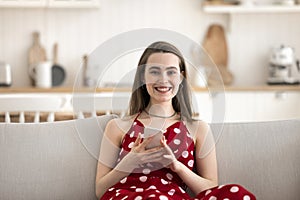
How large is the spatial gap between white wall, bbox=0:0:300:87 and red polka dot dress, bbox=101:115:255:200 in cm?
296

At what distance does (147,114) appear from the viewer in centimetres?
206

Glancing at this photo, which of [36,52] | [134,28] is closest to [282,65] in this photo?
[134,28]

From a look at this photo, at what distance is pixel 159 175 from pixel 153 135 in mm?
186

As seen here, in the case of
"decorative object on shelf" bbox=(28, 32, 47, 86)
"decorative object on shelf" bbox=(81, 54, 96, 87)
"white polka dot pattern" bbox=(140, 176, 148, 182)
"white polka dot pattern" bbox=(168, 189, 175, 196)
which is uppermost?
"decorative object on shelf" bbox=(28, 32, 47, 86)

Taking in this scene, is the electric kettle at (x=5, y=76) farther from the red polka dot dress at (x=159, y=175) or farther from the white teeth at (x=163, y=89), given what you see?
the white teeth at (x=163, y=89)

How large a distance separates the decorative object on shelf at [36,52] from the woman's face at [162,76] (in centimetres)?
310

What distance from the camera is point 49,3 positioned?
4.70m

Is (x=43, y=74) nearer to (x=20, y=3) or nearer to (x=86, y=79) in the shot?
(x=86, y=79)

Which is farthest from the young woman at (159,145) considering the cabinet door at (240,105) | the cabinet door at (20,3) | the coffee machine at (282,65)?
the cabinet door at (20,3)

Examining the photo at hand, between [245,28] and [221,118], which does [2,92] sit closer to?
[245,28]

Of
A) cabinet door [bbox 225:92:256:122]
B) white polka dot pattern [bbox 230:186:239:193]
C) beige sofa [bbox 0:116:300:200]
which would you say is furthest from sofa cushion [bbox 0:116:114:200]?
cabinet door [bbox 225:92:256:122]

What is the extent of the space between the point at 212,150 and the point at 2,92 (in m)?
2.75

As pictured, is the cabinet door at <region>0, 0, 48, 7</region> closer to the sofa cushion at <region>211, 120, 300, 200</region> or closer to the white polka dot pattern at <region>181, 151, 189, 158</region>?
the sofa cushion at <region>211, 120, 300, 200</region>

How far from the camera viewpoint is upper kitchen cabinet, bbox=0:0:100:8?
4.66 metres
